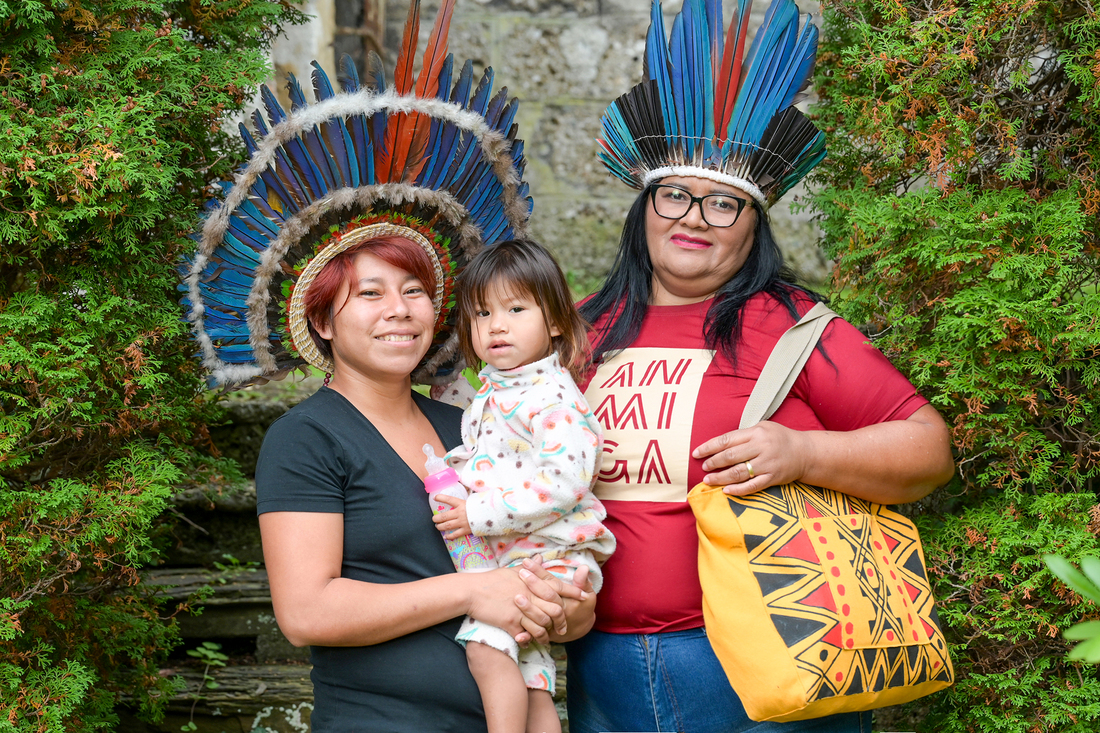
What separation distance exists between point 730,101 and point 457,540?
129cm

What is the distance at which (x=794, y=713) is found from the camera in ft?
5.83

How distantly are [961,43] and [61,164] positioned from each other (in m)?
2.24

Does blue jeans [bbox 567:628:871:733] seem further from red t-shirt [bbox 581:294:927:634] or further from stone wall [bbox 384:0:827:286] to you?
stone wall [bbox 384:0:827:286]

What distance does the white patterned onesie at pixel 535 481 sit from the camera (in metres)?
1.94

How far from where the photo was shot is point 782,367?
2021 millimetres

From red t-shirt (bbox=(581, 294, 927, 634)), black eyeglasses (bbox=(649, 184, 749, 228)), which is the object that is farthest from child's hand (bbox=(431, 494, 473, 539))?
black eyeglasses (bbox=(649, 184, 749, 228))

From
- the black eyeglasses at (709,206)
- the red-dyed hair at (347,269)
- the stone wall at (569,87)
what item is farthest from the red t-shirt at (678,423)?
the stone wall at (569,87)

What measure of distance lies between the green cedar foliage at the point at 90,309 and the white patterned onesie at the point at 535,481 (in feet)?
2.88

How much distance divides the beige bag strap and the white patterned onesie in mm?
370

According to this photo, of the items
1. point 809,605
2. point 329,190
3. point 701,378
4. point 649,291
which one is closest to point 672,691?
point 809,605

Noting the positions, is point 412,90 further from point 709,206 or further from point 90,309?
point 90,309

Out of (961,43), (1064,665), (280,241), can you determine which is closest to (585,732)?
(1064,665)

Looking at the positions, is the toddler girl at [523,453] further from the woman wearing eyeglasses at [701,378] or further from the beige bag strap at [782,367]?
the beige bag strap at [782,367]

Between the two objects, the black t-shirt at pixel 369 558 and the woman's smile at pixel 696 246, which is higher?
the woman's smile at pixel 696 246
